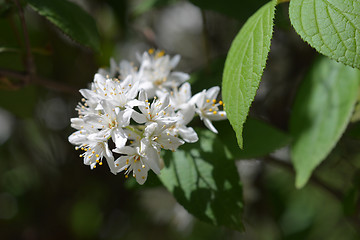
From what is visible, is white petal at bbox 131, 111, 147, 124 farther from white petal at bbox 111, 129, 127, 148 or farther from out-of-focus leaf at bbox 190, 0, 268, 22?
out-of-focus leaf at bbox 190, 0, 268, 22

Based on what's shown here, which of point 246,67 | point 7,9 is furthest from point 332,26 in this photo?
point 7,9

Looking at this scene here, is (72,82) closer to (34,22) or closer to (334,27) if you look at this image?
(34,22)

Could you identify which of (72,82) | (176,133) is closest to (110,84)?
(176,133)

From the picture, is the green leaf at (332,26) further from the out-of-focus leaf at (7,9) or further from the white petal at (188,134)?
the out-of-focus leaf at (7,9)

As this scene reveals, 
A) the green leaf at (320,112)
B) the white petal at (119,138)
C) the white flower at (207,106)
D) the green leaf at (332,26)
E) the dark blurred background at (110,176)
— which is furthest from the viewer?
the dark blurred background at (110,176)

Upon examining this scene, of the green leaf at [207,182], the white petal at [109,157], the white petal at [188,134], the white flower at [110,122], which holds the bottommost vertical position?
the green leaf at [207,182]

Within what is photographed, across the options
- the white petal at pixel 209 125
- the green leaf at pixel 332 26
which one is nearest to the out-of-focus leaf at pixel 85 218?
the white petal at pixel 209 125

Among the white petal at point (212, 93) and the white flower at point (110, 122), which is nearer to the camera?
the white flower at point (110, 122)

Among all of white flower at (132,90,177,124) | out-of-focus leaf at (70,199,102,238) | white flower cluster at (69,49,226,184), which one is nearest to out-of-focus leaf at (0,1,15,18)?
white flower cluster at (69,49,226,184)
